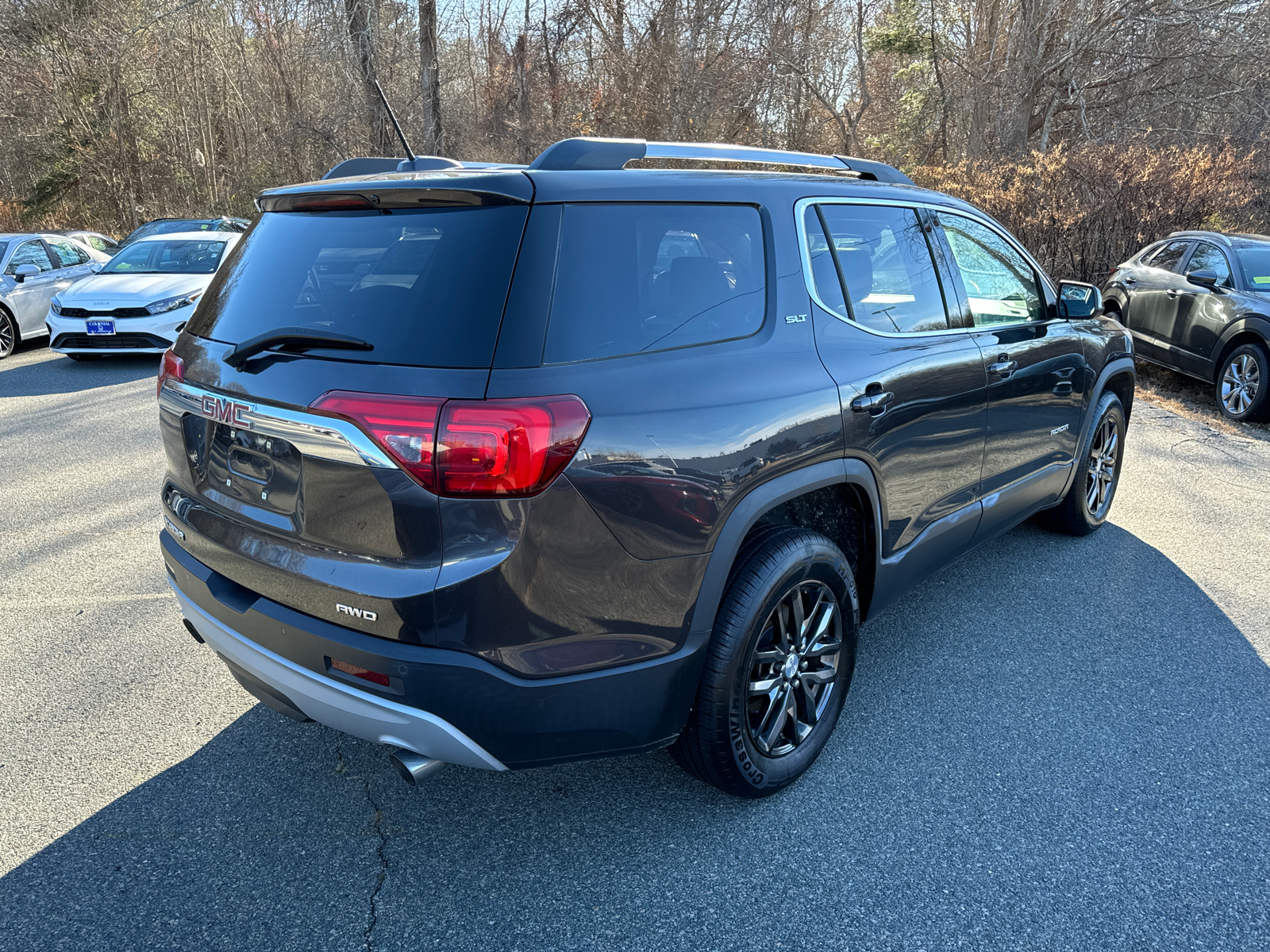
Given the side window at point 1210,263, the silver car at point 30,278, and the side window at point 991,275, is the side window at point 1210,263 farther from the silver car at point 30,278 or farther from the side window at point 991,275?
the silver car at point 30,278

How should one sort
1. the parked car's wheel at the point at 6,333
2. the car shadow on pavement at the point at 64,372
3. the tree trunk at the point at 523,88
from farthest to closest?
the tree trunk at the point at 523,88, the parked car's wheel at the point at 6,333, the car shadow on pavement at the point at 64,372

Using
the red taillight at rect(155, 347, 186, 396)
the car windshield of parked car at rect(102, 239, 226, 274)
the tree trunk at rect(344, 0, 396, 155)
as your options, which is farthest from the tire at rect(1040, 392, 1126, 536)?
the tree trunk at rect(344, 0, 396, 155)

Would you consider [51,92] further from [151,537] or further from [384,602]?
[384,602]

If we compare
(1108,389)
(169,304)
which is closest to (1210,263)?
(1108,389)

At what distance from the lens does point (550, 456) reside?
6.52 ft

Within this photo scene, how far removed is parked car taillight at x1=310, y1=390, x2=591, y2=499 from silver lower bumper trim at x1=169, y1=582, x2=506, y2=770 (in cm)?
58

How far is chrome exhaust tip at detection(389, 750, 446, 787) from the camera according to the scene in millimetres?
2178

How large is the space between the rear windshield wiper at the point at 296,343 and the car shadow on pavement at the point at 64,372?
777 centimetres

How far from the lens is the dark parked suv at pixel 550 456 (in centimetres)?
201

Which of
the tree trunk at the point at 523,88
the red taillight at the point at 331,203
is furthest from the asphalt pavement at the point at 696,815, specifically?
the tree trunk at the point at 523,88

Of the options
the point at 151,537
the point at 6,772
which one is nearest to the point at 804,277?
the point at 6,772

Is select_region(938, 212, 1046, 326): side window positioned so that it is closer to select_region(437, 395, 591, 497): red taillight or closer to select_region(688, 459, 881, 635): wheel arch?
select_region(688, 459, 881, 635): wheel arch

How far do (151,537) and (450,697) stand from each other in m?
3.61

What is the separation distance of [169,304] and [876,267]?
363 inches
